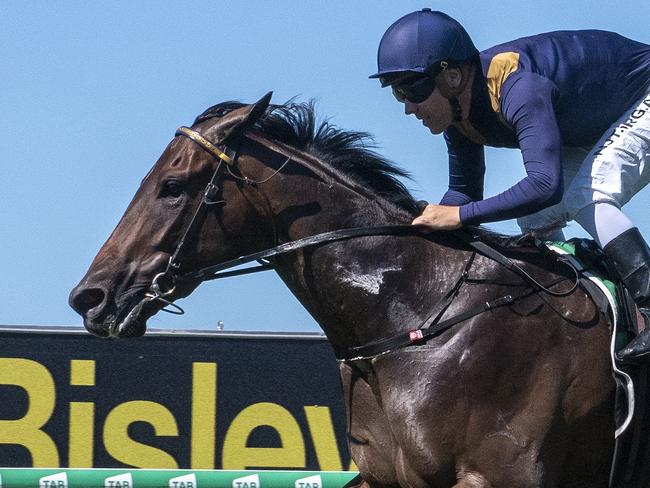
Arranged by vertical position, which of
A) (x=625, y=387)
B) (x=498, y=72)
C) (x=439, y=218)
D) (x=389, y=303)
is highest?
(x=498, y=72)

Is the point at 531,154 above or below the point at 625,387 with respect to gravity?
above

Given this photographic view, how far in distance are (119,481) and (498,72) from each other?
142 inches

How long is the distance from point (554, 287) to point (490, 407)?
0.53 metres

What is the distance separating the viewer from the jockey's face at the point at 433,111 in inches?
174

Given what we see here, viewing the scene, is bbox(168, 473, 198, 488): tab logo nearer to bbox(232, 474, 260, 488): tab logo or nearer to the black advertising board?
the black advertising board

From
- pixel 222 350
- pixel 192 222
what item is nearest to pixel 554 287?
pixel 192 222

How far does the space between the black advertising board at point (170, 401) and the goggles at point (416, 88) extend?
2865 millimetres

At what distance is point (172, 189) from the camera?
430 cm

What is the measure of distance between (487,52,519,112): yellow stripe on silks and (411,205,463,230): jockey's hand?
41cm

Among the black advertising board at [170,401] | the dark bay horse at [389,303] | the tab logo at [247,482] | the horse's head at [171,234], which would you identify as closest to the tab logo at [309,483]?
the black advertising board at [170,401]

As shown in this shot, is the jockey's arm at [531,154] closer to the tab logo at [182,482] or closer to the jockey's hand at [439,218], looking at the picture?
the jockey's hand at [439,218]

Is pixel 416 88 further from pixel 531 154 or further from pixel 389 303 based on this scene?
pixel 389 303

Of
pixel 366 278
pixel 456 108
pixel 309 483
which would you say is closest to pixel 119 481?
pixel 309 483

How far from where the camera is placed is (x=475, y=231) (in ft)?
14.6
